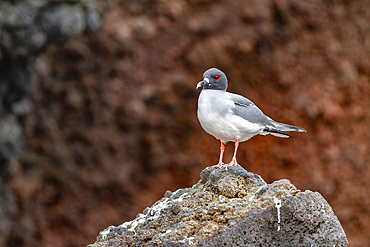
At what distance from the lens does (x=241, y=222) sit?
4.23 m

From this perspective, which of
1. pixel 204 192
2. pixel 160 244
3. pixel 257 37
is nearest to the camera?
pixel 160 244

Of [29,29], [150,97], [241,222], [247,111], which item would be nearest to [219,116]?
[247,111]

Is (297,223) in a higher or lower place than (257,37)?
lower

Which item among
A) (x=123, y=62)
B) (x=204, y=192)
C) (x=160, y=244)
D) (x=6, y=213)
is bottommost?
(x=160, y=244)

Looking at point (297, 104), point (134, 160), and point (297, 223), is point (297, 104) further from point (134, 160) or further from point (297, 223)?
point (297, 223)

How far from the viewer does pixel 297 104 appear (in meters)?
10.7

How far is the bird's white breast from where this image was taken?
5.08 m

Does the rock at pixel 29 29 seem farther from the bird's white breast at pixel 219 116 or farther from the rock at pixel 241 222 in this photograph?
the rock at pixel 241 222

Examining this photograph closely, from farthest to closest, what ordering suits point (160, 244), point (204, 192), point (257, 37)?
point (257, 37)
point (204, 192)
point (160, 244)

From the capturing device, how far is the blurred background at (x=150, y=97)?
10.5m

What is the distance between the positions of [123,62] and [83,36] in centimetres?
83

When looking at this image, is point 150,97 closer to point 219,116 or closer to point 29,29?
point 29,29

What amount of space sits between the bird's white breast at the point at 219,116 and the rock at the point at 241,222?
2.10ft

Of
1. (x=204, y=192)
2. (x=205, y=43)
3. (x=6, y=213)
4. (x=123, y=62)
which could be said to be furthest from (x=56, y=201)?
(x=204, y=192)
